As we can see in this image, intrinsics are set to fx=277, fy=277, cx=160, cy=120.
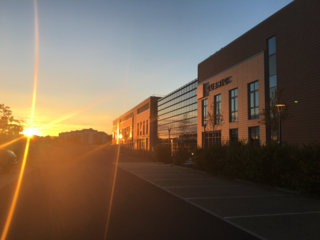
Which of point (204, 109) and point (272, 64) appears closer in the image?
point (272, 64)

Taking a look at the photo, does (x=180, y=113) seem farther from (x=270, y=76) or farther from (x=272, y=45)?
(x=272, y=45)

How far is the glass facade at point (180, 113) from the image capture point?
45.3 meters

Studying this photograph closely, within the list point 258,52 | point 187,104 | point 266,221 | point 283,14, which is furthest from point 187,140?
point 266,221

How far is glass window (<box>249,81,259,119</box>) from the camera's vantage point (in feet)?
90.8

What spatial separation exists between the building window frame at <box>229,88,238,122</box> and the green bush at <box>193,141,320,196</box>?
46.2 feet

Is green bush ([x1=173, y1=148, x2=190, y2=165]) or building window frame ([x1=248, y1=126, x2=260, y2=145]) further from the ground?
building window frame ([x1=248, y1=126, x2=260, y2=145])

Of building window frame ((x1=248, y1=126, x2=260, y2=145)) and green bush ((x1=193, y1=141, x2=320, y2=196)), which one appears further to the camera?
building window frame ((x1=248, y1=126, x2=260, y2=145))

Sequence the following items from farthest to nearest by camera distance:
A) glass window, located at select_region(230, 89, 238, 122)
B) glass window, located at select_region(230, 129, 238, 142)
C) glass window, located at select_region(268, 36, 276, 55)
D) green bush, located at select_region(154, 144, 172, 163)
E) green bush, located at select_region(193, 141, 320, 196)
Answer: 1. glass window, located at select_region(230, 89, 238, 122)
2. glass window, located at select_region(230, 129, 238, 142)
3. green bush, located at select_region(154, 144, 172, 163)
4. glass window, located at select_region(268, 36, 276, 55)
5. green bush, located at select_region(193, 141, 320, 196)

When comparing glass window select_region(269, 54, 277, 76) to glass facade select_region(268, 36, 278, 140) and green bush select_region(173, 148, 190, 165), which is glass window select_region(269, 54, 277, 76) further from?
green bush select_region(173, 148, 190, 165)

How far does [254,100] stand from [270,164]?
54.7 ft

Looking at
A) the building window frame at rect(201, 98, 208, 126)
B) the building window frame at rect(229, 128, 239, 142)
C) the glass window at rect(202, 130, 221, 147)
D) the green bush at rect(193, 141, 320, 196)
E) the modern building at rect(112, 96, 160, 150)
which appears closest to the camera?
the green bush at rect(193, 141, 320, 196)

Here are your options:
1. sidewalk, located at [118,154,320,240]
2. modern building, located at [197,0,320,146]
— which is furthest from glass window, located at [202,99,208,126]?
sidewalk, located at [118,154,320,240]

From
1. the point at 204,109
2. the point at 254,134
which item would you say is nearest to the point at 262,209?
the point at 254,134

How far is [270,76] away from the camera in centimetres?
2616
